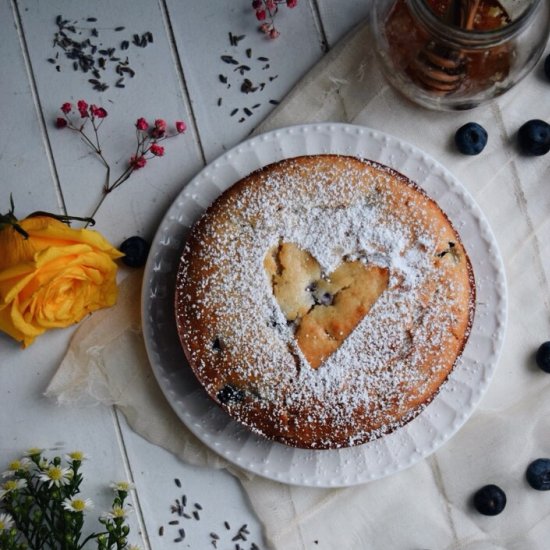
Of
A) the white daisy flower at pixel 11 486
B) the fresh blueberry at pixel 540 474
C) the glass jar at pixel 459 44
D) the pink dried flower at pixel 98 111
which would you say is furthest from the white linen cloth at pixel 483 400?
the pink dried flower at pixel 98 111

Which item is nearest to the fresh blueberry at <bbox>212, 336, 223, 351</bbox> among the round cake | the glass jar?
the round cake

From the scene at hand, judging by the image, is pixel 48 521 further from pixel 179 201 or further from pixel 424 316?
pixel 424 316

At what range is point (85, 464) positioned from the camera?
2.02m

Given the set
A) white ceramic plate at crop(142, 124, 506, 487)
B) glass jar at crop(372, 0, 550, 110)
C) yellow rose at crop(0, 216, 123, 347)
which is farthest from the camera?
white ceramic plate at crop(142, 124, 506, 487)

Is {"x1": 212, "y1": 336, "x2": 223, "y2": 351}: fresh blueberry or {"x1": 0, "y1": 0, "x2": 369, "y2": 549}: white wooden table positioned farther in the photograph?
{"x1": 0, "y1": 0, "x2": 369, "y2": 549}: white wooden table

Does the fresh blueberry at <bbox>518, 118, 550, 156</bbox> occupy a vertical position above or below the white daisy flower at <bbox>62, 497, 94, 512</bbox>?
above

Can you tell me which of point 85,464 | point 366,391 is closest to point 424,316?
point 366,391

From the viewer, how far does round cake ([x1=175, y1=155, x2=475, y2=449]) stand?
172 cm

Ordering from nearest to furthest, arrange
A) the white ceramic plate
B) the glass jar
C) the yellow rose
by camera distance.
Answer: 1. the glass jar
2. the yellow rose
3. the white ceramic plate

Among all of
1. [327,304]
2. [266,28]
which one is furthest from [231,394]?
[266,28]

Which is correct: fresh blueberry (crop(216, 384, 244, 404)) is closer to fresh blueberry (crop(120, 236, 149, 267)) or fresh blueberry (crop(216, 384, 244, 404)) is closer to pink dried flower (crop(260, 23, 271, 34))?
fresh blueberry (crop(120, 236, 149, 267))

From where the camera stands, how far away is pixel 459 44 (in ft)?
5.50

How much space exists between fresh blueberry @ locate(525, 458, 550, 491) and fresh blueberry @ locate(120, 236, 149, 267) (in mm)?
1109

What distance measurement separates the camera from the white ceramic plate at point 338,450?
1.91 m
